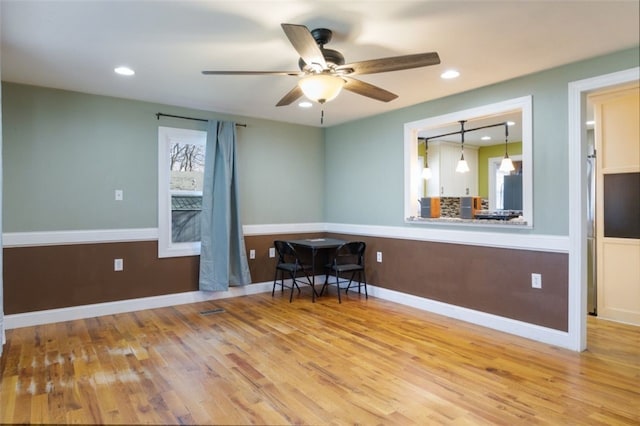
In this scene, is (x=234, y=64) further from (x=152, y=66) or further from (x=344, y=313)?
(x=344, y=313)

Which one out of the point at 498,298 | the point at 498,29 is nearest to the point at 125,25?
the point at 498,29

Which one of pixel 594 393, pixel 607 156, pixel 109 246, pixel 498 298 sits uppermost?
pixel 607 156

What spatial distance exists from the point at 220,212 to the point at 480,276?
3.05m

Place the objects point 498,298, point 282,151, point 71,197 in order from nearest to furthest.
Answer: point 498,298, point 71,197, point 282,151

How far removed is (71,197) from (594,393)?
188 inches

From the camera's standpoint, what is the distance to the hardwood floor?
2.18 m

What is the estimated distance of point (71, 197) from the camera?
395 cm

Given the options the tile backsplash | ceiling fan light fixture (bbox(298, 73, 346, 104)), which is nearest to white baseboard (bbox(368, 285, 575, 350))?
ceiling fan light fixture (bbox(298, 73, 346, 104))

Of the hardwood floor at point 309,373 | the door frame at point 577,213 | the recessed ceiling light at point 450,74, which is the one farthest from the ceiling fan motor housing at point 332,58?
the hardwood floor at point 309,373

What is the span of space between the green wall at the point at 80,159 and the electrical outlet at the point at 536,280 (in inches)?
133

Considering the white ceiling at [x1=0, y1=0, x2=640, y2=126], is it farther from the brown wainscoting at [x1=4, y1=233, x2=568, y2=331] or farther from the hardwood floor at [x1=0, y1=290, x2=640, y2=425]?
the hardwood floor at [x1=0, y1=290, x2=640, y2=425]

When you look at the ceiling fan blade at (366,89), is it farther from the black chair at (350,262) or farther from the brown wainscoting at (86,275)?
the brown wainscoting at (86,275)

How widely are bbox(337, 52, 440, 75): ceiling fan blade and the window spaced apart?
109 inches

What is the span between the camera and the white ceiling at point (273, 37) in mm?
2283
